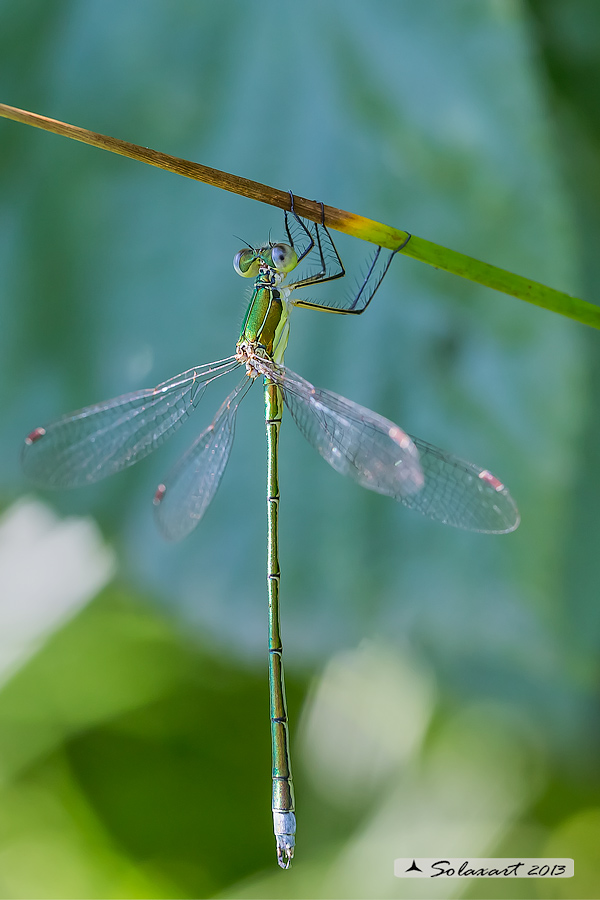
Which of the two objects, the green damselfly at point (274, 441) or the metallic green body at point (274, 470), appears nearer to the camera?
the green damselfly at point (274, 441)

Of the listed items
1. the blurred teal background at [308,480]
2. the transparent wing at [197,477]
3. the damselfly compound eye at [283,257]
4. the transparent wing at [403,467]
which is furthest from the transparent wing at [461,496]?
the transparent wing at [197,477]

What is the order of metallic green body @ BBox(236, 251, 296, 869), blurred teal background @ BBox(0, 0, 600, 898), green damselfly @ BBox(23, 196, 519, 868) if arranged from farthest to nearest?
1. blurred teal background @ BBox(0, 0, 600, 898)
2. metallic green body @ BBox(236, 251, 296, 869)
3. green damselfly @ BBox(23, 196, 519, 868)

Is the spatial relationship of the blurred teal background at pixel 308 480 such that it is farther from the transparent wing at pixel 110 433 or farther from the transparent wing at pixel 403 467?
the transparent wing at pixel 403 467

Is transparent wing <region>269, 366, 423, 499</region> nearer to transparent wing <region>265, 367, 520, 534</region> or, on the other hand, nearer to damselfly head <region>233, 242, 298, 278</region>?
transparent wing <region>265, 367, 520, 534</region>

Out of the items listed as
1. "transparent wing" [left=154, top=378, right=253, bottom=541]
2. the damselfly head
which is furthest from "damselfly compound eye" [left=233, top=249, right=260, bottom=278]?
"transparent wing" [left=154, top=378, right=253, bottom=541]

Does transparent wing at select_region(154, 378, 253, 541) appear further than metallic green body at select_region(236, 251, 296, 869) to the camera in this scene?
Yes

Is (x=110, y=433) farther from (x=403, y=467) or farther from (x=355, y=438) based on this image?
(x=403, y=467)

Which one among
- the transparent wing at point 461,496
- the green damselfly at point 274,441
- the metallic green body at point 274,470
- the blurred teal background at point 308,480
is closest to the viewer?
the transparent wing at point 461,496
